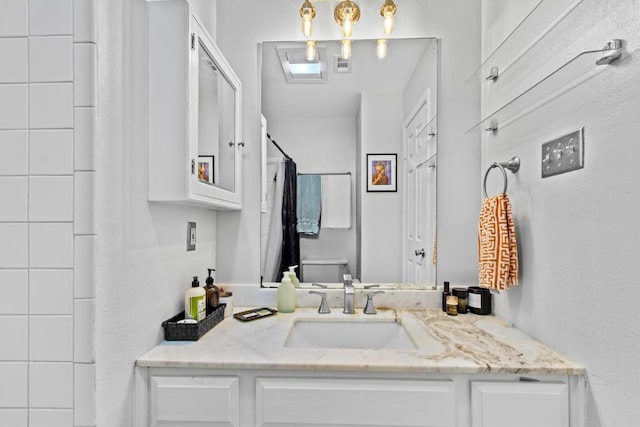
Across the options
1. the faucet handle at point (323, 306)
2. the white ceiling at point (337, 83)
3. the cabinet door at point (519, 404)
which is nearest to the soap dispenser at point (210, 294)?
the faucet handle at point (323, 306)

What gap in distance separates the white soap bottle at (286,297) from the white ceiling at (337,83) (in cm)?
79

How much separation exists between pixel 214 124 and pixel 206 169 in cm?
19

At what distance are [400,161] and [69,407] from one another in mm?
1452

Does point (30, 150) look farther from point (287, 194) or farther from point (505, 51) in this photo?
point (505, 51)

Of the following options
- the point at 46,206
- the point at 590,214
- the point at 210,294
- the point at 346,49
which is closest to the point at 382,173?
the point at 346,49

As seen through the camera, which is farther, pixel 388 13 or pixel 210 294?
pixel 388 13

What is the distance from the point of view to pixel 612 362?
81 centimetres

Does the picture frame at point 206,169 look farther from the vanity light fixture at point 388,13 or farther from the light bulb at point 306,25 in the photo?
the vanity light fixture at point 388,13

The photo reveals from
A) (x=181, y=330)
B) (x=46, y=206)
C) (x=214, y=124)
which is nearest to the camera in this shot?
(x=46, y=206)

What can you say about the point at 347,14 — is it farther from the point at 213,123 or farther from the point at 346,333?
the point at 346,333

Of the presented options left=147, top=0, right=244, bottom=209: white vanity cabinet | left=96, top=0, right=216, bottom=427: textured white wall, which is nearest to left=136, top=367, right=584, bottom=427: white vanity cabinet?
left=96, top=0, right=216, bottom=427: textured white wall

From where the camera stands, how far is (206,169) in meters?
1.16

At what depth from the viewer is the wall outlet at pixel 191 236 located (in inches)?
50.8

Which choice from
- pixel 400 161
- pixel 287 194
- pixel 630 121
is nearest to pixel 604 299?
pixel 630 121
